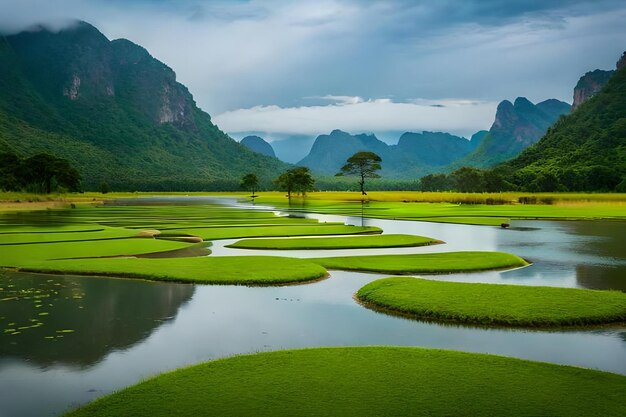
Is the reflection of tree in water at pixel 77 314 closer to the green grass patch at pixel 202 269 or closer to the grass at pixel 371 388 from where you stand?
the green grass patch at pixel 202 269

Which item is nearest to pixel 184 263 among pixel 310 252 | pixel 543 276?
pixel 310 252

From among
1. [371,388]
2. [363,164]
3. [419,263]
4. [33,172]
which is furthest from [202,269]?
[363,164]

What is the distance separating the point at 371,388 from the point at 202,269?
17.5 metres

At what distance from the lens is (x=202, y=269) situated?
27.1 metres

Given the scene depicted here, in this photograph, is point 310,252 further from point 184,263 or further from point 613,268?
point 613,268

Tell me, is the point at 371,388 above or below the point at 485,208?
above

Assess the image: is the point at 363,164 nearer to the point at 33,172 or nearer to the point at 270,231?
the point at 33,172

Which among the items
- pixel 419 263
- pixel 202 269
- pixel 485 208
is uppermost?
pixel 202 269

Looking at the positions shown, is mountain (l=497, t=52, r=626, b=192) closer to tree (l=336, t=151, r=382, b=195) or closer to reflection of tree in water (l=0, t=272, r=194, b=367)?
tree (l=336, t=151, r=382, b=195)

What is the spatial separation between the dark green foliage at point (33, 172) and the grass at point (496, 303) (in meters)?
125

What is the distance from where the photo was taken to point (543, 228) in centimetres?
5712

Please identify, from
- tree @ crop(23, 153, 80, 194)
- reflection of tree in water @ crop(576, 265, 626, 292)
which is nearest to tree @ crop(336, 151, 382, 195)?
tree @ crop(23, 153, 80, 194)

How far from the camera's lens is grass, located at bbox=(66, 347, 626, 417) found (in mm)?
9953

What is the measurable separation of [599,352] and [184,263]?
836 inches
